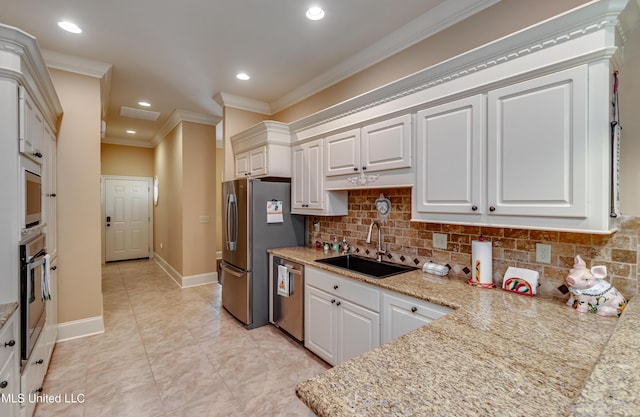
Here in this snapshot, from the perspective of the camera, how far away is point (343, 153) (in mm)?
2777

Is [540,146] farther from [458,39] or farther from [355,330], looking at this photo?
[355,330]

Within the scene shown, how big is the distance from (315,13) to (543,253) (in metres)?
2.39

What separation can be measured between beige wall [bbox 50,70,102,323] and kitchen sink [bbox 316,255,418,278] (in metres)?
2.61

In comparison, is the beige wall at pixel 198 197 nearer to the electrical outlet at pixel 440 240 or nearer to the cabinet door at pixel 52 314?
the cabinet door at pixel 52 314

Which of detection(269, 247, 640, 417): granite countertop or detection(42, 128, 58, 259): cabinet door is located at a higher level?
detection(42, 128, 58, 259): cabinet door

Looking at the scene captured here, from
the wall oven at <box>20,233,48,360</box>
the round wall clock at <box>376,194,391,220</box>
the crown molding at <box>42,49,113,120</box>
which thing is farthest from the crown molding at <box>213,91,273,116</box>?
the wall oven at <box>20,233,48,360</box>

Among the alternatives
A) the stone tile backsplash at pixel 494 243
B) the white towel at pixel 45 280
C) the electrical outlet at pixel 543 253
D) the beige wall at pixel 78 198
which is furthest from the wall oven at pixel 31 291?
the electrical outlet at pixel 543 253

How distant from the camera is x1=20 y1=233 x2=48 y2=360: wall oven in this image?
175 centimetres

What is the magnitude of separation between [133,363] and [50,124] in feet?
7.69

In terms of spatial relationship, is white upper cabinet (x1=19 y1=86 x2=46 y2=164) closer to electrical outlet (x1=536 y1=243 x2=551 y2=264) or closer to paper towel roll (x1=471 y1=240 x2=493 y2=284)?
paper towel roll (x1=471 y1=240 x2=493 y2=284)

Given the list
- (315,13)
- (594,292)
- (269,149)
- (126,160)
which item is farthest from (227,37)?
(126,160)

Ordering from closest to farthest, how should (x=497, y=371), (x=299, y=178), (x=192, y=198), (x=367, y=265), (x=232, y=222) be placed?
(x=497, y=371) → (x=367, y=265) → (x=299, y=178) → (x=232, y=222) → (x=192, y=198)

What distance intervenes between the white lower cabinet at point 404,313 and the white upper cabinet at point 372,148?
3.20 feet

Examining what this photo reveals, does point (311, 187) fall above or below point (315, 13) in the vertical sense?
below
